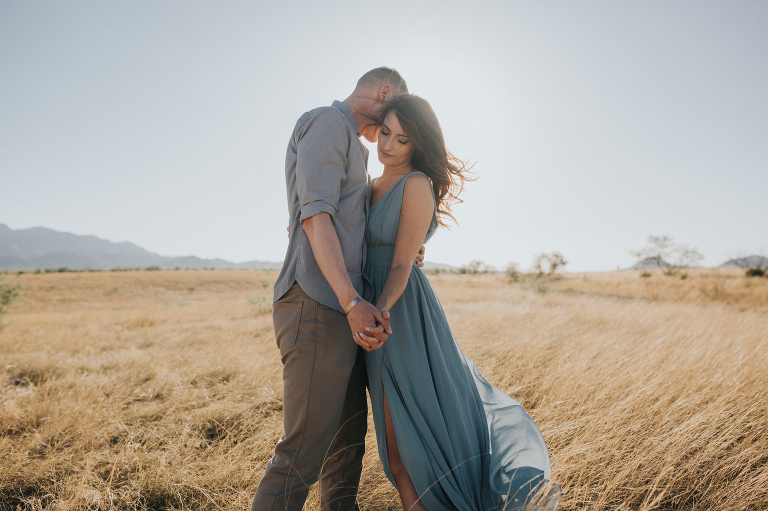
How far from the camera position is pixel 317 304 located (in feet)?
4.56

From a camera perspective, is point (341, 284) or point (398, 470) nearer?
point (341, 284)

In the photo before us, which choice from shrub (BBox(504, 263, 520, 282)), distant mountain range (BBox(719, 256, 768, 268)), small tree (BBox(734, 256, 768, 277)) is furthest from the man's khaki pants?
distant mountain range (BBox(719, 256, 768, 268))

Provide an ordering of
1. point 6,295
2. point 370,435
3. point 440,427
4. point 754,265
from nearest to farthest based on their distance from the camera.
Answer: point 440,427
point 370,435
point 6,295
point 754,265

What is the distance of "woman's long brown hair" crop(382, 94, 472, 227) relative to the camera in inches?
63.8

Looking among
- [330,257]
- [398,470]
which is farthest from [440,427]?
[330,257]

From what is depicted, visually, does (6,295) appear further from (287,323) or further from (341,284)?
(341,284)

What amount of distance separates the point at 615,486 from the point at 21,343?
31.1 feet

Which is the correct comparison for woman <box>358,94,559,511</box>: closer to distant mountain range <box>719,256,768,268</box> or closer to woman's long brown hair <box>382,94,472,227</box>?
woman's long brown hair <box>382,94,472,227</box>

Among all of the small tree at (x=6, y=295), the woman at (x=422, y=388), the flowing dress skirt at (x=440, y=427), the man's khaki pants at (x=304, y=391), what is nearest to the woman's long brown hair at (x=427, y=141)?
the woman at (x=422, y=388)

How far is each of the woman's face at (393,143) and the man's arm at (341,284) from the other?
550 mm

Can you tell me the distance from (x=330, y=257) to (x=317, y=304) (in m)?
0.21

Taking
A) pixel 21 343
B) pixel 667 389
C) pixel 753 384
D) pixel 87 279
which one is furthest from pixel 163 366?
pixel 87 279

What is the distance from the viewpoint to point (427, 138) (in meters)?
1.66

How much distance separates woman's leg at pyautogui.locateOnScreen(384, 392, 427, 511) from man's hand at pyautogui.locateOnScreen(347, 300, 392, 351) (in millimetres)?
439
